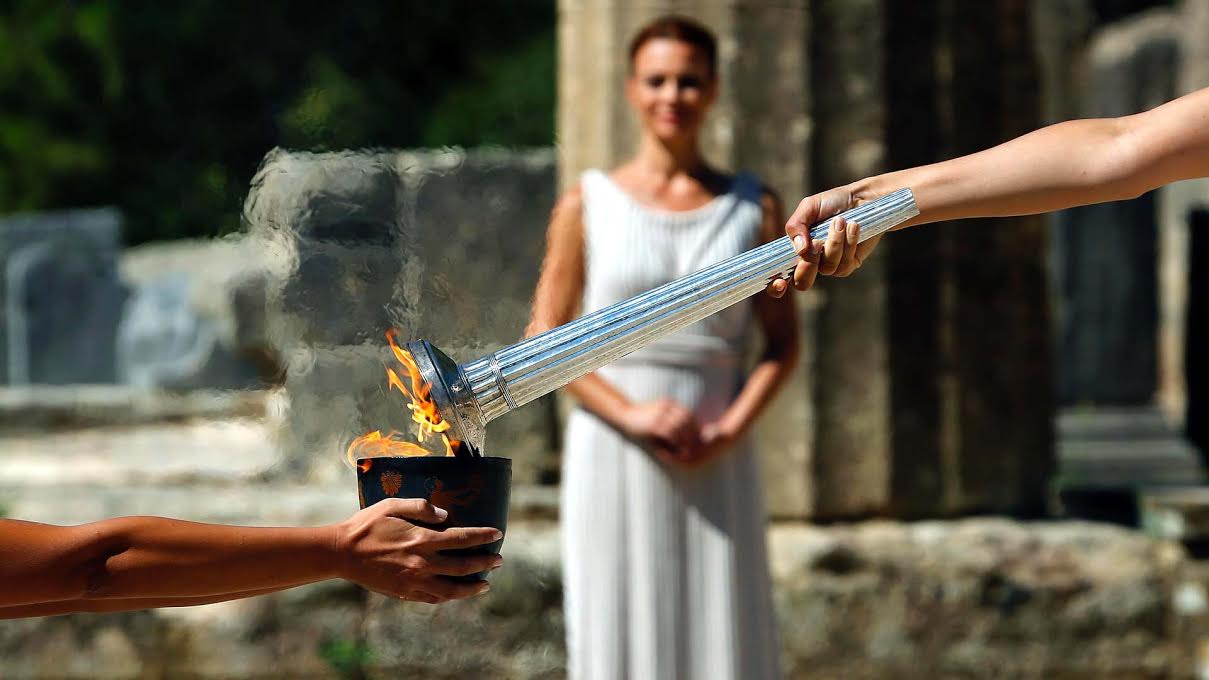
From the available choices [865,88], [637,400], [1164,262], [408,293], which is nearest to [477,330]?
[408,293]

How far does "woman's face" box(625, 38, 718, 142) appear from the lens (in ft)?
12.4

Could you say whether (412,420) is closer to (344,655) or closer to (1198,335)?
(344,655)

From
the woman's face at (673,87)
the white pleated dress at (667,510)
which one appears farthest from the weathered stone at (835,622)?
the woman's face at (673,87)

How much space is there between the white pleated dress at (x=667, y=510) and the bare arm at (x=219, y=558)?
1647 millimetres

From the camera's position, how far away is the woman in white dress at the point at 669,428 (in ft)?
11.8

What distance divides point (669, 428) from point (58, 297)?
9844 millimetres

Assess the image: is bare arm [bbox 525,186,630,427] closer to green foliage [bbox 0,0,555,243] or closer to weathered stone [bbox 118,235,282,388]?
weathered stone [bbox 118,235,282,388]

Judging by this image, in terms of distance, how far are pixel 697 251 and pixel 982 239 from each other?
6.20 ft

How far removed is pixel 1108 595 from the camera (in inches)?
196

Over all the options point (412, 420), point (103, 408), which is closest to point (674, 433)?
point (412, 420)

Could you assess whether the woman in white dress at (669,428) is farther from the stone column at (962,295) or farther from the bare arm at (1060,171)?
the bare arm at (1060,171)

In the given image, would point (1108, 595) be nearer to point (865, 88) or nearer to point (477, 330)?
point (865, 88)

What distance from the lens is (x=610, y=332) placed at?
2004 millimetres

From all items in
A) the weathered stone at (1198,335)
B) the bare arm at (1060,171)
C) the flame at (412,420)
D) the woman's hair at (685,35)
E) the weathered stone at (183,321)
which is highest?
the weathered stone at (183,321)
